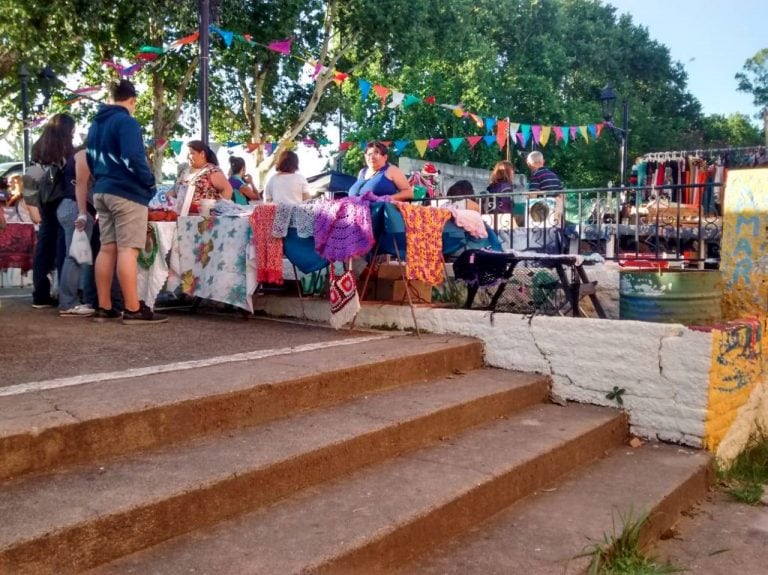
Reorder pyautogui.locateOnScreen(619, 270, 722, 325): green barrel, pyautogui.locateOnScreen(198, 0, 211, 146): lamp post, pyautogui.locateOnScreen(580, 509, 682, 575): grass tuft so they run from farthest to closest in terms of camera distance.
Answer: pyautogui.locateOnScreen(198, 0, 211, 146): lamp post → pyautogui.locateOnScreen(619, 270, 722, 325): green barrel → pyautogui.locateOnScreen(580, 509, 682, 575): grass tuft

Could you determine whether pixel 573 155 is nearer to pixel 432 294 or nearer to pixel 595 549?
pixel 432 294

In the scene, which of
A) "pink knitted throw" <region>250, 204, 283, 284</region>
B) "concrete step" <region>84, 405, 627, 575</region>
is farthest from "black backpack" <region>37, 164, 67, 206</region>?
"concrete step" <region>84, 405, 627, 575</region>

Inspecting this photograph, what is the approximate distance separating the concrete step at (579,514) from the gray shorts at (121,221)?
137 inches

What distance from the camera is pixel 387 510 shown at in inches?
99.4

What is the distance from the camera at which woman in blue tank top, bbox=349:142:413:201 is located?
6004 mm

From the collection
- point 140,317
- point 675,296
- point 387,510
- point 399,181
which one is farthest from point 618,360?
point 140,317

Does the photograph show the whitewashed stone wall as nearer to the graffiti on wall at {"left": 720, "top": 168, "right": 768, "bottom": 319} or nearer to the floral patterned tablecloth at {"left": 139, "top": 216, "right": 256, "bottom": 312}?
the graffiti on wall at {"left": 720, "top": 168, "right": 768, "bottom": 319}

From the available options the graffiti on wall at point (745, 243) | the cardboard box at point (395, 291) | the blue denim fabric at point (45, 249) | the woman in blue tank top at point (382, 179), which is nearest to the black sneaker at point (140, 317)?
the blue denim fabric at point (45, 249)

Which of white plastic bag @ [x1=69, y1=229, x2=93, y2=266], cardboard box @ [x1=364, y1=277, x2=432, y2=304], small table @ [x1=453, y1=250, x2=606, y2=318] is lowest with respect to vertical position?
cardboard box @ [x1=364, y1=277, x2=432, y2=304]

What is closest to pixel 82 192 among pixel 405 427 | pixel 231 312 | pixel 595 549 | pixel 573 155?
pixel 231 312

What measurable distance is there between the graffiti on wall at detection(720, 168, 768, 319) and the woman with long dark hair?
541 cm

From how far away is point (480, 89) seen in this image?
88.4ft

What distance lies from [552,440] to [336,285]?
7.19 ft

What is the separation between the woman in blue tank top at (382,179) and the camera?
19.7 feet
